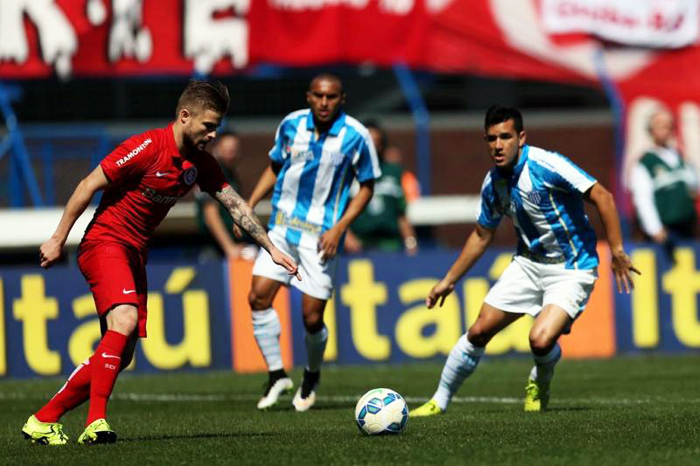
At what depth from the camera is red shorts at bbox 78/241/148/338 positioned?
750 centimetres

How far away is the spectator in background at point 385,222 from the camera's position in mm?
14547

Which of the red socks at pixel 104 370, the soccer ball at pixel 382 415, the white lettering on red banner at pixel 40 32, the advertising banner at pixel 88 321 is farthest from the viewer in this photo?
the white lettering on red banner at pixel 40 32

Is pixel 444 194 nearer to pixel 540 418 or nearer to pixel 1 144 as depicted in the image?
pixel 1 144

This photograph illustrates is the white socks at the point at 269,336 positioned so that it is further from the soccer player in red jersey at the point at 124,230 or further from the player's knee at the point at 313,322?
the soccer player in red jersey at the point at 124,230

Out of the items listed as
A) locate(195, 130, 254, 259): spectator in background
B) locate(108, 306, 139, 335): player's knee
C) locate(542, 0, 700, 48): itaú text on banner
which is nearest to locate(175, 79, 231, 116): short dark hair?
locate(108, 306, 139, 335): player's knee

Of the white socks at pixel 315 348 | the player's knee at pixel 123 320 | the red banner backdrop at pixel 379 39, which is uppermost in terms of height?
the red banner backdrop at pixel 379 39

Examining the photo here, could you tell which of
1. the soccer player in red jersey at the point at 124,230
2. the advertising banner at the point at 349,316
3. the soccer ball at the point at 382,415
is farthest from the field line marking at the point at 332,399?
the soccer player in red jersey at the point at 124,230

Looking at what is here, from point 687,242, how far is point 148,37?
261 inches

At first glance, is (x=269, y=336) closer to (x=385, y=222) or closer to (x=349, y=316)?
(x=349, y=316)

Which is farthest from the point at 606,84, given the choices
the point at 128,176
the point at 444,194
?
the point at 128,176

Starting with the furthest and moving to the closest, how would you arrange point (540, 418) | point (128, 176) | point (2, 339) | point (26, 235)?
1. point (26, 235)
2. point (2, 339)
3. point (540, 418)
4. point (128, 176)

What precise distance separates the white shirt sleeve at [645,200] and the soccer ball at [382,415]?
23.8 ft

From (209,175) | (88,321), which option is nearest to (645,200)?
(88,321)

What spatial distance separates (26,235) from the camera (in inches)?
645
